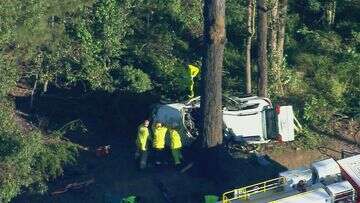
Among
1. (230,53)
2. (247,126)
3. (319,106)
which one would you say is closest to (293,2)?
(230,53)

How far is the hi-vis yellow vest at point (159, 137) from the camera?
760 inches

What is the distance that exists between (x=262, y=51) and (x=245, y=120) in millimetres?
3075

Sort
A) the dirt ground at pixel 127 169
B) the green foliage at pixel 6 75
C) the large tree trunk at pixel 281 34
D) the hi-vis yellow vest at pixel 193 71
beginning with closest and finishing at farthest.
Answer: the dirt ground at pixel 127 169 → the green foliage at pixel 6 75 → the hi-vis yellow vest at pixel 193 71 → the large tree trunk at pixel 281 34

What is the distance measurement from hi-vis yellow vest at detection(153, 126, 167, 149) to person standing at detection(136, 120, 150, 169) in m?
0.22

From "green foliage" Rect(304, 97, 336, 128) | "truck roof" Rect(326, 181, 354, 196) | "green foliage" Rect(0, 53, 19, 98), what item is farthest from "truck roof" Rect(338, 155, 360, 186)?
"green foliage" Rect(0, 53, 19, 98)

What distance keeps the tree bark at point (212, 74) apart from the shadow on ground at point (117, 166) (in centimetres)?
95

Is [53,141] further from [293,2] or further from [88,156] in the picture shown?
[293,2]

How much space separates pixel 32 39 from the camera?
71.4 feet

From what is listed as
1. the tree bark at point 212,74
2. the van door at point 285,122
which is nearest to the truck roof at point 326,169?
the tree bark at point 212,74

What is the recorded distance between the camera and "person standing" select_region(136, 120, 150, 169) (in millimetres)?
19250

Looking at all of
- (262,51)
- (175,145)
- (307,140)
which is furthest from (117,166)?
(262,51)

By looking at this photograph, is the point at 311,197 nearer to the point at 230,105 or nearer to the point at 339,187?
the point at 339,187

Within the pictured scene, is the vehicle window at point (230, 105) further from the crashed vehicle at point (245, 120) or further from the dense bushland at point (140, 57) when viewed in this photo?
the dense bushland at point (140, 57)

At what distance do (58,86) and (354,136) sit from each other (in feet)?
29.6
